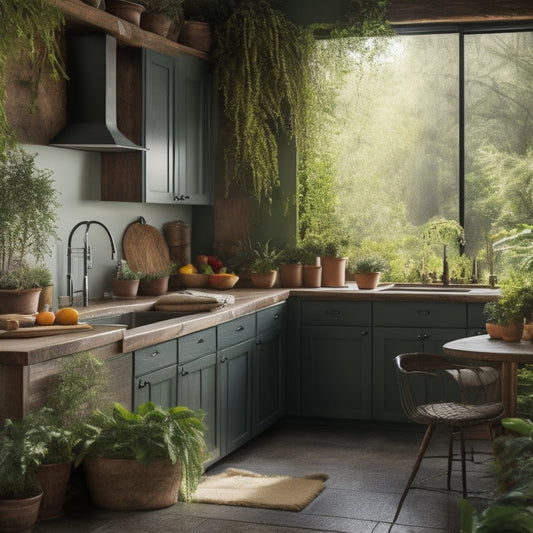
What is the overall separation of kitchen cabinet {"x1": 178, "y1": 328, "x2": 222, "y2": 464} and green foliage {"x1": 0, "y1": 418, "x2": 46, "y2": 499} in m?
1.19

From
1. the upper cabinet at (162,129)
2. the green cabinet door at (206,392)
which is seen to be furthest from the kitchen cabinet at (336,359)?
the green cabinet door at (206,392)

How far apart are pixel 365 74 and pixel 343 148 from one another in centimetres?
55

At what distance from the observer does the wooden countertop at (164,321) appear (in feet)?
12.3

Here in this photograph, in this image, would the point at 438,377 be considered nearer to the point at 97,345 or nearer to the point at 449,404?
the point at 449,404

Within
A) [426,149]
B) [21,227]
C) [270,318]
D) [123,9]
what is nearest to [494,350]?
[270,318]

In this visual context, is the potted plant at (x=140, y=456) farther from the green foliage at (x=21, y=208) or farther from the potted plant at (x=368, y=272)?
the potted plant at (x=368, y=272)

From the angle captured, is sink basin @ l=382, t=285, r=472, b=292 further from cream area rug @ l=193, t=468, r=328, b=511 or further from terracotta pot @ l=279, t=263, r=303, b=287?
cream area rug @ l=193, t=468, r=328, b=511

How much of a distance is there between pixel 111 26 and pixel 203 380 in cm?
192

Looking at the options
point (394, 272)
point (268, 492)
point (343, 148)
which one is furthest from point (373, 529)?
point (343, 148)

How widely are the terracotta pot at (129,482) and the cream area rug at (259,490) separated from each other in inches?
13.8

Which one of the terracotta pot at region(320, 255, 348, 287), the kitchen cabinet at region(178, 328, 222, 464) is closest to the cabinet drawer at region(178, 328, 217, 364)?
the kitchen cabinet at region(178, 328, 222, 464)

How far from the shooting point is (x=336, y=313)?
645cm

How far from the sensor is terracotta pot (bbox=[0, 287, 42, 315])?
4.43 m

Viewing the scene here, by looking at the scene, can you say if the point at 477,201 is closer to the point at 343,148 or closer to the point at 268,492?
the point at 343,148
